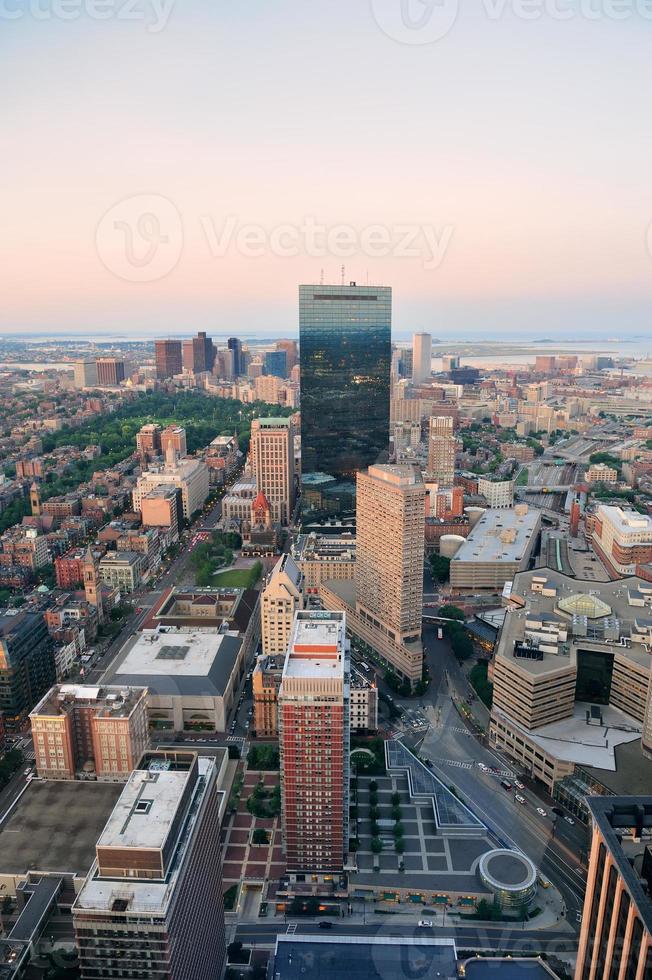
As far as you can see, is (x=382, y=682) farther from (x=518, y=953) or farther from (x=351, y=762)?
(x=518, y=953)

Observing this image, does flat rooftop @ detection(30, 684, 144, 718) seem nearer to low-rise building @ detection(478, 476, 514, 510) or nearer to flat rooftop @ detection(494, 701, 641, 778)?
flat rooftop @ detection(494, 701, 641, 778)

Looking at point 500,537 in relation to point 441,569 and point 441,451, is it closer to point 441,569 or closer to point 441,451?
point 441,569

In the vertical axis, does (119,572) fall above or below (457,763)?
above

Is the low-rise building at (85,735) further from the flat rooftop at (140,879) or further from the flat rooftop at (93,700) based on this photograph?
the flat rooftop at (140,879)

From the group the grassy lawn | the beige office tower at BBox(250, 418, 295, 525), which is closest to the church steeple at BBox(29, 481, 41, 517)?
the beige office tower at BBox(250, 418, 295, 525)

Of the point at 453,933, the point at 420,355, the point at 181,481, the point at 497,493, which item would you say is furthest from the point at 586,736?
the point at 420,355

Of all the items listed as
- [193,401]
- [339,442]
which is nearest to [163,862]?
[339,442]

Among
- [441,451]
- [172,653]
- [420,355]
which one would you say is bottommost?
[172,653]
